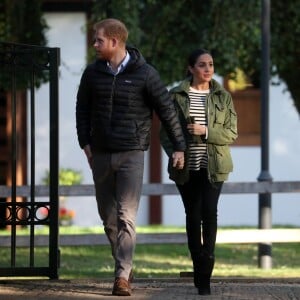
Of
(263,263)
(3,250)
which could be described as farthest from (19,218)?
(3,250)

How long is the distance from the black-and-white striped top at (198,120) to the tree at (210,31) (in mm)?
5436

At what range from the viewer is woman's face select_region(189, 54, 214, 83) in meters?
7.69

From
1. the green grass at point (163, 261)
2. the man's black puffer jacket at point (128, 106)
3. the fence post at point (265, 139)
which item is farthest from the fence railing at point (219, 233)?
the man's black puffer jacket at point (128, 106)

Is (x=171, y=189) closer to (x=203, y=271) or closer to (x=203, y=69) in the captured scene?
(x=203, y=271)

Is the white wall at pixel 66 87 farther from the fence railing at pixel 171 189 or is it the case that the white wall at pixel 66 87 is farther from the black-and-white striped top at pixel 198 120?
the black-and-white striped top at pixel 198 120

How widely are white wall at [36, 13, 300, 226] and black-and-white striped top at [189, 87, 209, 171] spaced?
11.3 meters

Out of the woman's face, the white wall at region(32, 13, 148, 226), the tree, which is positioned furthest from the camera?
the white wall at region(32, 13, 148, 226)

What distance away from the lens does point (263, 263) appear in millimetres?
12750

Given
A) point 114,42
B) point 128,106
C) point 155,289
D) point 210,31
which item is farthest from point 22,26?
point 128,106

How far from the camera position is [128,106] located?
7535mm

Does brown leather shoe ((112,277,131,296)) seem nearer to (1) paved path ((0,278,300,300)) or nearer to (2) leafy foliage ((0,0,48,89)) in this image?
(1) paved path ((0,278,300,300))

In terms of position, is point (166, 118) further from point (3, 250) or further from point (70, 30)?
point (70, 30)

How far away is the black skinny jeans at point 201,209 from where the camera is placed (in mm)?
7645

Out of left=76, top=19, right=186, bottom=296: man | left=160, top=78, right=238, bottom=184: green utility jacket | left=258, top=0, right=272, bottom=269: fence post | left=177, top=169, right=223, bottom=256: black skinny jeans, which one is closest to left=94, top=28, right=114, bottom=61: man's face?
left=76, top=19, right=186, bottom=296: man
